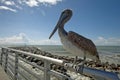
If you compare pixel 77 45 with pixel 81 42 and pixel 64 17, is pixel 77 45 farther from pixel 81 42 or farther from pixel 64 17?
pixel 64 17

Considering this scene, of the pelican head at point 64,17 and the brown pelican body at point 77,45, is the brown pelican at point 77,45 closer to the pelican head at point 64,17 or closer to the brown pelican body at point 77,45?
the brown pelican body at point 77,45

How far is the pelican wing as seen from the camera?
116 inches

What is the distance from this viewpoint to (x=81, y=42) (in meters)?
3.02

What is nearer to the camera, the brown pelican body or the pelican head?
the brown pelican body

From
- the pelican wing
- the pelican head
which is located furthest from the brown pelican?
the pelican head

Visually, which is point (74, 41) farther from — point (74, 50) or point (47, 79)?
point (47, 79)

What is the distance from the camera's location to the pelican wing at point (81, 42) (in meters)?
2.94

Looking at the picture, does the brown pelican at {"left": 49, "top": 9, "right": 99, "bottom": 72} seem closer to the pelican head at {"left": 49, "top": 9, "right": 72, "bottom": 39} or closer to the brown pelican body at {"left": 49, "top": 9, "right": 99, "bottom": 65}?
the brown pelican body at {"left": 49, "top": 9, "right": 99, "bottom": 65}

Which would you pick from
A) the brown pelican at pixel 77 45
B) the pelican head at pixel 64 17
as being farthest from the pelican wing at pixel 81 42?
the pelican head at pixel 64 17

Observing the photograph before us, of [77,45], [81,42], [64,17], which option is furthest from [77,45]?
[64,17]

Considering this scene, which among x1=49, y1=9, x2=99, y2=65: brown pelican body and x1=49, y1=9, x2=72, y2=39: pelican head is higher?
x1=49, y1=9, x2=72, y2=39: pelican head

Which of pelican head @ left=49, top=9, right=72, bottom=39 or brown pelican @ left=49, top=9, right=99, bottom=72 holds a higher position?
pelican head @ left=49, top=9, right=72, bottom=39

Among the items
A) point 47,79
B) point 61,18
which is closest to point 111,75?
point 47,79

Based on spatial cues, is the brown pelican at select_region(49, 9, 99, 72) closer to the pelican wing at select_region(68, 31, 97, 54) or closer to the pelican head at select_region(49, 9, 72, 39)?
the pelican wing at select_region(68, 31, 97, 54)
